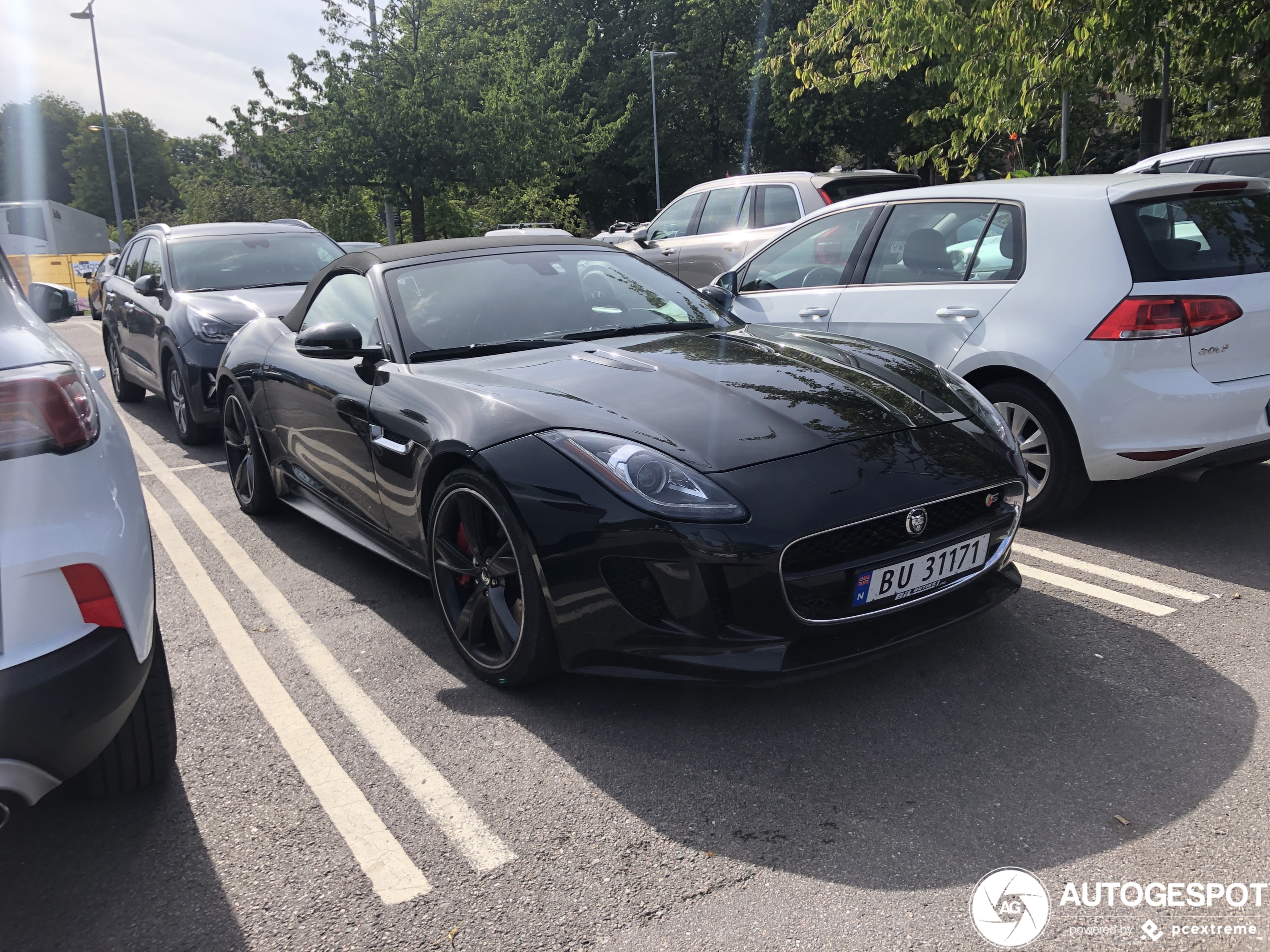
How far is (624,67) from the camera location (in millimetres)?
39281

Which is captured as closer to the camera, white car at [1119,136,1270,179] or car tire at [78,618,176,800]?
car tire at [78,618,176,800]

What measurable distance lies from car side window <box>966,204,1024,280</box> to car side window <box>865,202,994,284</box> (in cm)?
5

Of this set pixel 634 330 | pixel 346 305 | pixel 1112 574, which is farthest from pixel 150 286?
pixel 1112 574

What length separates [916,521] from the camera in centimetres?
303

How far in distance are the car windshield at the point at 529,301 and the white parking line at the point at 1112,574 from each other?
166 cm

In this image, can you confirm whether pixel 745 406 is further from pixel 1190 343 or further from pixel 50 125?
pixel 50 125

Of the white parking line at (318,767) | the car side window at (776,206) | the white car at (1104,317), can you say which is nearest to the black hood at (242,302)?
the white parking line at (318,767)

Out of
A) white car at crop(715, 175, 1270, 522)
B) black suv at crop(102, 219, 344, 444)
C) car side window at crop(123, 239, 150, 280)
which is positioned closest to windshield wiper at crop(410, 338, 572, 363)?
white car at crop(715, 175, 1270, 522)

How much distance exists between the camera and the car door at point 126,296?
30.0ft

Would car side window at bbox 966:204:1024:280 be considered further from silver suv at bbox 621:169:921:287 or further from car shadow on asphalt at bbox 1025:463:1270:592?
silver suv at bbox 621:169:921:287

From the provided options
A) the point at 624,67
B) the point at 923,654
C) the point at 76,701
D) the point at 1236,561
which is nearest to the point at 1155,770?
the point at 923,654

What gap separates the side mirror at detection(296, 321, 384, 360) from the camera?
13.1ft

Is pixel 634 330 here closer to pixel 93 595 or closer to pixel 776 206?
pixel 93 595

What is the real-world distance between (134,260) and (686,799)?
899 centimetres
